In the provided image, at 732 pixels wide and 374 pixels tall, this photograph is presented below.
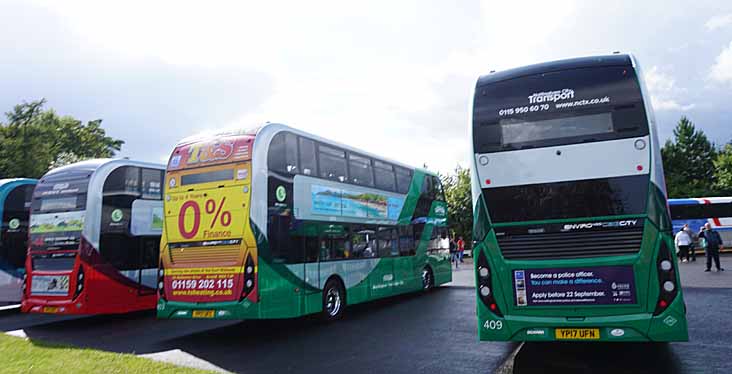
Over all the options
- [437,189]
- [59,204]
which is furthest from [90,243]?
[437,189]

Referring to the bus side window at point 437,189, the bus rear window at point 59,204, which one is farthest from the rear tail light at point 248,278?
the bus side window at point 437,189

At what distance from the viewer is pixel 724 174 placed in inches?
1911

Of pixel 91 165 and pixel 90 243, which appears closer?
pixel 90 243

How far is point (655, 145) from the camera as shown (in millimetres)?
6141

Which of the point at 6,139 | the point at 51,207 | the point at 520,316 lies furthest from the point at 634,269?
the point at 6,139

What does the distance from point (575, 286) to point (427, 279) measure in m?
9.80

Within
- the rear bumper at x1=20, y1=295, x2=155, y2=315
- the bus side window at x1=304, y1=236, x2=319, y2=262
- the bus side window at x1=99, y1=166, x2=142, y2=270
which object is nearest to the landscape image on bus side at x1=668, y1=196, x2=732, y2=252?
the bus side window at x1=304, y1=236, x2=319, y2=262

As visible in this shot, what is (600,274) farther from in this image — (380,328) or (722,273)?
(722,273)

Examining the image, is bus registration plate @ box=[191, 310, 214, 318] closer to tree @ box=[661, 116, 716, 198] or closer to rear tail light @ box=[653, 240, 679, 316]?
rear tail light @ box=[653, 240, 679, 316]

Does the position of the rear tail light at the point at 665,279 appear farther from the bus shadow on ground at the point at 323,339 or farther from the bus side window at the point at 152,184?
the bus side window at the point at 152,184

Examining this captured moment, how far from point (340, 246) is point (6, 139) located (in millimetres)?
33092

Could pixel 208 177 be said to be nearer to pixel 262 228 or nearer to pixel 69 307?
pixel 262 228

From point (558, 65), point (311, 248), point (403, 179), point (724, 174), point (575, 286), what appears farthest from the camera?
point (724, 174)

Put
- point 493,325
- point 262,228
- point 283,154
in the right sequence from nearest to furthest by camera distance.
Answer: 1. point 493,325
2. point 262,228
3. point 283,154
